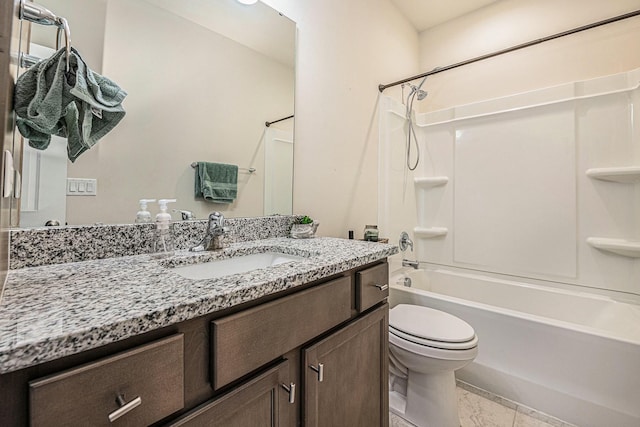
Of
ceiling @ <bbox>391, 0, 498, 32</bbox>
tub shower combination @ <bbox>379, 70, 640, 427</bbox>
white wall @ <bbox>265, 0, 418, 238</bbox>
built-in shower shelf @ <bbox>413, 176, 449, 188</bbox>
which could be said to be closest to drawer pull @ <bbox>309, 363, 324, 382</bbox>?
white wall @ <bbox>265, 0, 418, 238</bbox>

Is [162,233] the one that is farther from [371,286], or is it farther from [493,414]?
[493,414]

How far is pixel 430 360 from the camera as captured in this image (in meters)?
1.29

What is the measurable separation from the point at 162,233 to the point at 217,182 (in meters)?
0.33

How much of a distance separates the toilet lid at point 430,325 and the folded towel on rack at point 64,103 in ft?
4.76

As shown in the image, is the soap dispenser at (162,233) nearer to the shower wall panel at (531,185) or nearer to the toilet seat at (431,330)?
the toilet seat at (431,330)

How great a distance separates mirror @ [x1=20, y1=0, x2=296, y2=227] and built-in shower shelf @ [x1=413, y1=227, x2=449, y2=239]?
1465mm

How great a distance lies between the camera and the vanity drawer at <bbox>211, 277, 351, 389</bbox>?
0.56 metres

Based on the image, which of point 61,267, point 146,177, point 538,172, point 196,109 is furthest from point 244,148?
point 538,172

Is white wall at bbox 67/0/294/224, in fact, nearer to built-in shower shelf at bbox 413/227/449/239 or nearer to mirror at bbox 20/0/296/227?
mirror at bbox 20/0/296/227

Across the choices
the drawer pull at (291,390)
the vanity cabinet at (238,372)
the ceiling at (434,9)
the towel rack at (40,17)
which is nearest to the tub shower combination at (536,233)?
the ceiling at (434,9)

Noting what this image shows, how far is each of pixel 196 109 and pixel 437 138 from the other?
2.09 meters

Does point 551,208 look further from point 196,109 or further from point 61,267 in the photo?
point 61,267

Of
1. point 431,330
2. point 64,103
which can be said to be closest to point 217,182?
point 64,103

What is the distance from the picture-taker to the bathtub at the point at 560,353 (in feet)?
4.21
